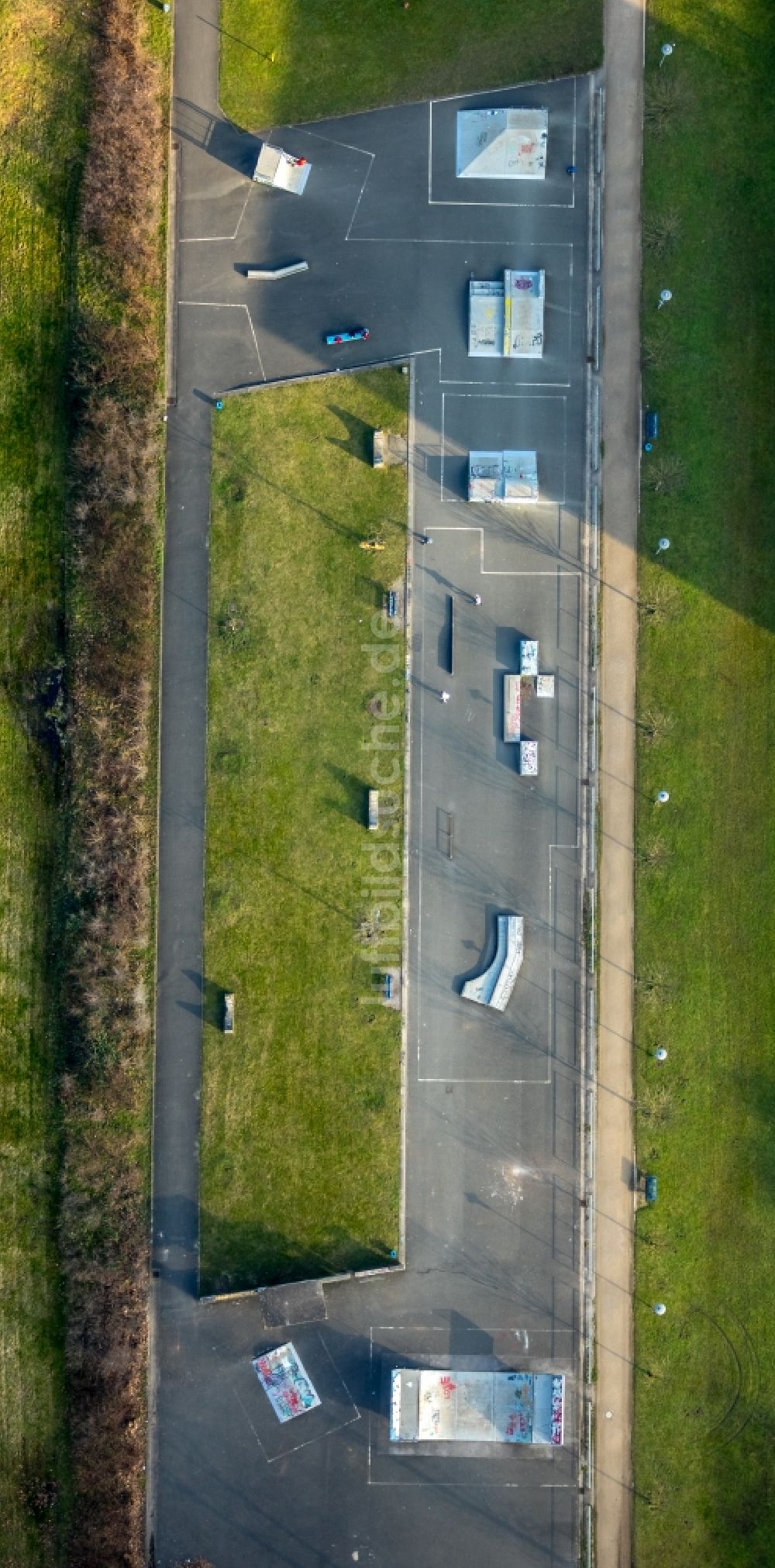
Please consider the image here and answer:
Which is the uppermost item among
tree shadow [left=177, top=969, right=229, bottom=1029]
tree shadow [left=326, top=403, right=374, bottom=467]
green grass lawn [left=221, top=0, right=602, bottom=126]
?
green grass lawn [left=221, top=0, right=602, bottom=126]

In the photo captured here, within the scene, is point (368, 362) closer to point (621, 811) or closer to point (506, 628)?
point (506, 628)

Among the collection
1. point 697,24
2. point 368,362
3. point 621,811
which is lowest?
point 621,811

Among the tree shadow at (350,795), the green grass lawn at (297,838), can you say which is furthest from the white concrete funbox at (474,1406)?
the tree shadow at (350,795)

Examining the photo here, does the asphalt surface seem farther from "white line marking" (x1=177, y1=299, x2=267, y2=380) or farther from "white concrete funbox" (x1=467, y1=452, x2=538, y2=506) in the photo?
"white concrete funbox" (x1=467, y1=452, x2=538, y2=506)

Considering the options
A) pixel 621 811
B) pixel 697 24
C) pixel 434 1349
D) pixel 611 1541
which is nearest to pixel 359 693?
pixel 621 811

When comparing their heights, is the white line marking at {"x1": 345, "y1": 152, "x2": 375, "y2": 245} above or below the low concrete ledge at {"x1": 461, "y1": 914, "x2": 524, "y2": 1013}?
above

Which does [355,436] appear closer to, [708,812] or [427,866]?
[427,866]

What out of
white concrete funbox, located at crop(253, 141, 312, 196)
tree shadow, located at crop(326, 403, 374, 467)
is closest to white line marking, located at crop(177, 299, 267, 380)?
tree shadow, located at crop(326, 403, 374, 467)
